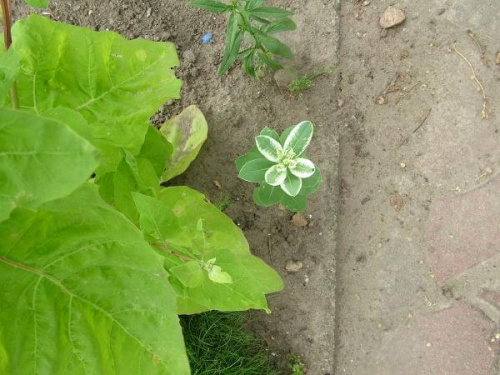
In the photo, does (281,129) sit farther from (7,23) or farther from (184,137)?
(7,23)

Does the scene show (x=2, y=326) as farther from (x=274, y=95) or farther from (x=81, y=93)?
(x=274, y=95)

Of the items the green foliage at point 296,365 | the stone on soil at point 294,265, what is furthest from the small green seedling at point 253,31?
the green foliage at point 296,365

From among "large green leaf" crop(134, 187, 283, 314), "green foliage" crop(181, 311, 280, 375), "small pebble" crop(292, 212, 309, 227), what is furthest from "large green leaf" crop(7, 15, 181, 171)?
"green foliage" crop(181, 311, 280, 375)

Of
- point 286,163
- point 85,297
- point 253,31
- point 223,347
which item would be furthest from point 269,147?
point 223,347

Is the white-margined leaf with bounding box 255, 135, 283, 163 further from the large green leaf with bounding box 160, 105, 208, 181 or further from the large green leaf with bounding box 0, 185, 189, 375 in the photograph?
the large green leaf with bounding box 0, 185, 189, 375

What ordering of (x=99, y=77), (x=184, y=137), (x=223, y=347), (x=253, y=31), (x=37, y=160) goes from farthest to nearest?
(x=223, y=347) → (x=184, y=137) → (x=253, y=31) → (x=99, y=77) → (x=37, y=160)

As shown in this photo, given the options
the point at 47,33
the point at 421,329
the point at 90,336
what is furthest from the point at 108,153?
the point at 421,329
